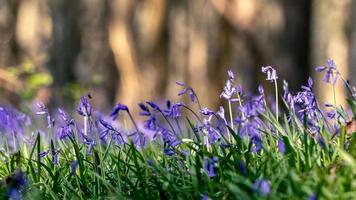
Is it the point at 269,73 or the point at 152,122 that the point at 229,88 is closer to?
the point at 269,73

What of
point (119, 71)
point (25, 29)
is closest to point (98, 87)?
point (119, 71)

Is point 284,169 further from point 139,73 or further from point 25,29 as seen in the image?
point 25,29

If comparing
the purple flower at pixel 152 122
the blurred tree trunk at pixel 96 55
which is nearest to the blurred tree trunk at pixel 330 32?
the blurred tree trunk at pixel 96 55

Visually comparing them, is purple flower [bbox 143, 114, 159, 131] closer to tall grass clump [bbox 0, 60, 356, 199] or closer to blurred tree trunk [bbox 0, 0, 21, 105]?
tall grass clump [bbox 0, 60, 356, 199]

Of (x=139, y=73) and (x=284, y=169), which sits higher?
(x=139, y=73)

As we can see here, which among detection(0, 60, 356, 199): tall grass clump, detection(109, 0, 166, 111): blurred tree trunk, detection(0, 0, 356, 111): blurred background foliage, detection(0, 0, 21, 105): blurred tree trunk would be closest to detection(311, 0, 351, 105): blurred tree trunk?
detection(0, 0, 356, 111): blurred background foliage

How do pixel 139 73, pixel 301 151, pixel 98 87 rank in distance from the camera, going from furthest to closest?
pixel 98 87
pixel 139 73
pixel 301 151
